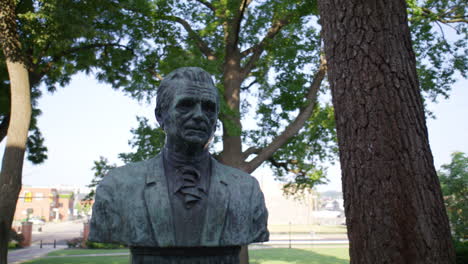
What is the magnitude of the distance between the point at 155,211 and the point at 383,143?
2.30 m

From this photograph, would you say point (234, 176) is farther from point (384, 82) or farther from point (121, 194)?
point (384, 82)

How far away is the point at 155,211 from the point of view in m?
2.61

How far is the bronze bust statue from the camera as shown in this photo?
2.60m

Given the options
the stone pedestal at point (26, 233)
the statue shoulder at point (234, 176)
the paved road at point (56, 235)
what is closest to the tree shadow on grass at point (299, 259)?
the statue shoulder at point (234, 176)

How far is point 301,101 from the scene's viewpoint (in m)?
12.3

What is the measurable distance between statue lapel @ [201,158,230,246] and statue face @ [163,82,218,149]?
1.05ft

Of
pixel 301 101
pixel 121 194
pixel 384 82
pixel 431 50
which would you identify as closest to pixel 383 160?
pixel 384 82

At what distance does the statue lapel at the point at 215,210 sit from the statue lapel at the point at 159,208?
23cm

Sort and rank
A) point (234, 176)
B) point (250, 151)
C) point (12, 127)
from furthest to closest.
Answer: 1. point (250, 151)
2. point (12, 127)
3. point (234, 176)

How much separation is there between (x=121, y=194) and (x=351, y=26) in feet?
9.48

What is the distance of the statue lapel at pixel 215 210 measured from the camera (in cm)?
262

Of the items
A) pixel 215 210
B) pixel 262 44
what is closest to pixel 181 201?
pixel 215 210

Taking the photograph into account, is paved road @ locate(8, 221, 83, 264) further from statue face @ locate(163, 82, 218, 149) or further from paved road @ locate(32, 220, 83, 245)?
statue face @ locate(163, 82, 218, 149)

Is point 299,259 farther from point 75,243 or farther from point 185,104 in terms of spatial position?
point 185,104
